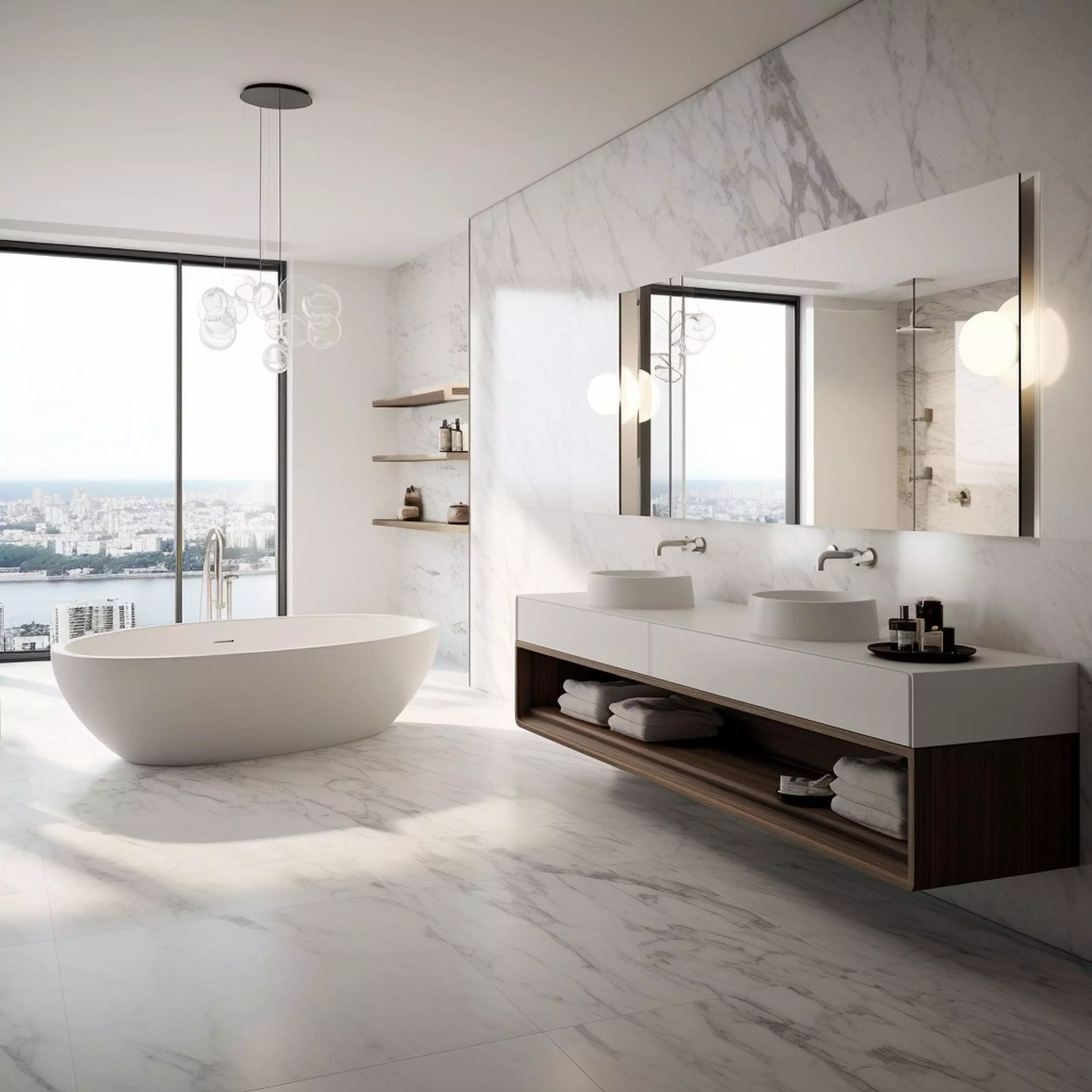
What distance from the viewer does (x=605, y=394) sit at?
189 inches

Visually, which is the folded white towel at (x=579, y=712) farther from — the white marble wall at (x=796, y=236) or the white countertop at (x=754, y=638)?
the white marble wall at (x=796, y=236)

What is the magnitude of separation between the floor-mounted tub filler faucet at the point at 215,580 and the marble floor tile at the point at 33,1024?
3.47 metres

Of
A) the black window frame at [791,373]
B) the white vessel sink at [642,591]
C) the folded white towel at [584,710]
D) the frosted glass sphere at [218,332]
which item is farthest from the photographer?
the frosted glass sphere at [218,332]

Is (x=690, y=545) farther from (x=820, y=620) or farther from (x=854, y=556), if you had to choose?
(x=820, y=620)

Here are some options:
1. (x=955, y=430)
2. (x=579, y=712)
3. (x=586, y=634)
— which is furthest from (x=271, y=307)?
(x=955, y=430)

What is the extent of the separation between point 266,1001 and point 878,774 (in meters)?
1.50

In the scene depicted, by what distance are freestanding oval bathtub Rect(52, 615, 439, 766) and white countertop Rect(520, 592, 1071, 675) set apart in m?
0.79

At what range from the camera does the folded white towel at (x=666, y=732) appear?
3.76 metres

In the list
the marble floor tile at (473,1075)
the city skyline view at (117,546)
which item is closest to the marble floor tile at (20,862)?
the marble floor tile at (473,1075)

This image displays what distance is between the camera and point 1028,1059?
2.20 metres

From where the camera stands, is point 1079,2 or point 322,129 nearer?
point 1079,2

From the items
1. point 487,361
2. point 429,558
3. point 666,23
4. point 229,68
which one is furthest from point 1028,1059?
point 429,558

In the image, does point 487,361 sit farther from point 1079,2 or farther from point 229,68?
point 1079,2

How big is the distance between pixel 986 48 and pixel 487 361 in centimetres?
332
